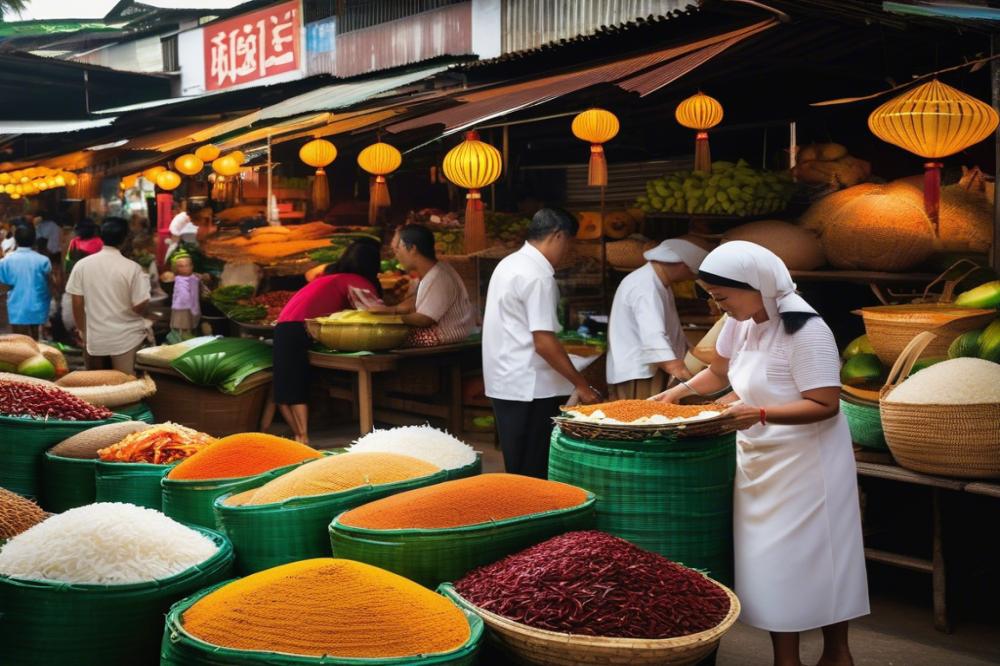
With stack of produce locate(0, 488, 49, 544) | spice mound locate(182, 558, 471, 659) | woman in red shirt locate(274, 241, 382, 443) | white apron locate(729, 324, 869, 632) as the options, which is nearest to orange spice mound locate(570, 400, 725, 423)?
white apron locate(729, 324, 869, 632)

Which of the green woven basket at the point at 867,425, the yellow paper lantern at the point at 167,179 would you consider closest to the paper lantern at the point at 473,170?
the green woven basket at the point at 867,425

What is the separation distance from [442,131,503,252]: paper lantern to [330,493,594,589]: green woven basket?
15.8 ft

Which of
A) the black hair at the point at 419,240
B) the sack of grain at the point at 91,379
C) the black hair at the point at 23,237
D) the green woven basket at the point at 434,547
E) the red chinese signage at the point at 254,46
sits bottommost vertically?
the green woven basket at the point at 434,547

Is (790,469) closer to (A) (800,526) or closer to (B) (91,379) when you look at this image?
(A) (800,526)

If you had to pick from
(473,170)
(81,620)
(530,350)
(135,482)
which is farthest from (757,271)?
(473,170)

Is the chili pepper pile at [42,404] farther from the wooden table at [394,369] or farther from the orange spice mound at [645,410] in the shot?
the orange spice mound at [645,410]

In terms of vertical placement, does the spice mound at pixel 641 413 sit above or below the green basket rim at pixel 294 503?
above

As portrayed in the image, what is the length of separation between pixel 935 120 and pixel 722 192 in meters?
1.83

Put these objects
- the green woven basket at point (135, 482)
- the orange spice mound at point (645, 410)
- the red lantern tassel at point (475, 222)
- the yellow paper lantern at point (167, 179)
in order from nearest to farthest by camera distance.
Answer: the orange spice mound at point (645, 410) → the green woven basket at point (135, 482) → the red lantern tassel at point (475, 222) → the yellow paper lantern at point (167, 179)

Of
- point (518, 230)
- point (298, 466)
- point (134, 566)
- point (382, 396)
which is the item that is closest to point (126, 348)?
point (382, 396)

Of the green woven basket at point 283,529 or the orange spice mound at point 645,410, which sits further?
the orange spice mound at point 645,410

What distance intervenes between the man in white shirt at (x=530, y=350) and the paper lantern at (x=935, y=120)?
1838mm

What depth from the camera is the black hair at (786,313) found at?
12.0ft

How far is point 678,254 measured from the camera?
6168 millimetres
